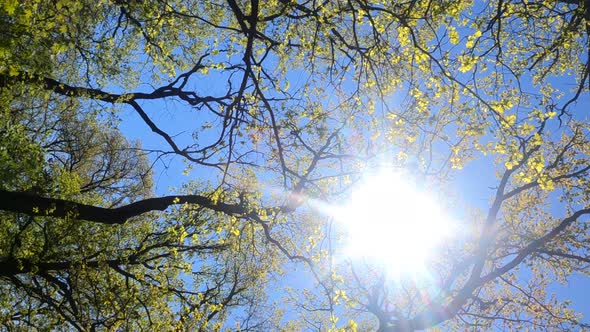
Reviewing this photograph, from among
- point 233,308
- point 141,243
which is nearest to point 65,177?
point 141,243

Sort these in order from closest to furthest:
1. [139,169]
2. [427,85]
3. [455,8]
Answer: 1. [455,8]
2. [427,85]
3. [139,169]

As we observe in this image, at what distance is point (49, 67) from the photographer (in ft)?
27.6

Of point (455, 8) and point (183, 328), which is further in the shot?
point (183, 328)

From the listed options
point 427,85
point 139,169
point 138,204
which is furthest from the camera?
point 139,169

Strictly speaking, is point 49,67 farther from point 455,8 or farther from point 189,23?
point 455,8

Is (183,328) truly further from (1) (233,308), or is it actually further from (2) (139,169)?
(2) (139,169)

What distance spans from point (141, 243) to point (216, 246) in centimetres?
232

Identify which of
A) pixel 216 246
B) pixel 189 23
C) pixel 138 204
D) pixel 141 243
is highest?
pixel 189 23

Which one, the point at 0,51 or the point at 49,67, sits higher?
the point at 49,67

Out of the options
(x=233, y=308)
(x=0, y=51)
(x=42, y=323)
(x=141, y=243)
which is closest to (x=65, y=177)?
(x=141, y=243)

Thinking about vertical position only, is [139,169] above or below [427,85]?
above

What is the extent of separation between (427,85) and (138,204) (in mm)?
5903

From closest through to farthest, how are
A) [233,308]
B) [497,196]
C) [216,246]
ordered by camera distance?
[497,196], [216,246], [233,308]

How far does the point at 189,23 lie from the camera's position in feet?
38.1
